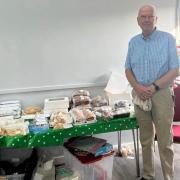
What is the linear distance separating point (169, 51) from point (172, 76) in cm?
20

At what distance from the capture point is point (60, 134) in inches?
93.9

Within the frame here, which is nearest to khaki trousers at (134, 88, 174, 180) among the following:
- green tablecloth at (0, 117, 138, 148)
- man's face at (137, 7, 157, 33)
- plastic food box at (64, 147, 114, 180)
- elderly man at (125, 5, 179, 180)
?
elderly man at (125, 5, 179, 180)

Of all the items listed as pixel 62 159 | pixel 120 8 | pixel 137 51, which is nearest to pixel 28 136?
pixel 62 159

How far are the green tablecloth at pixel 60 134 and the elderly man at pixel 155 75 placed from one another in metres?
0.16

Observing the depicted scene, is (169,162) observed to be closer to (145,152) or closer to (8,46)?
(145,152)

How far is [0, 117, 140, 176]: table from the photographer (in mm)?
2314

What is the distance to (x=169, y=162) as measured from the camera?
2.44m

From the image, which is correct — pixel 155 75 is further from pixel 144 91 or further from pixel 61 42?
pixel 61 42

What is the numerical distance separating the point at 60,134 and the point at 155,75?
0.88 m

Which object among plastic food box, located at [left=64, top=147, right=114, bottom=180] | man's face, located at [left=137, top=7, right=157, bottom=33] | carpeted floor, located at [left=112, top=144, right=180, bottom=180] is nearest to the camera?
man's face, located at [left=137, top=7, right=157, bottom=33]

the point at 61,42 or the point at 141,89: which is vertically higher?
the point at 61,42

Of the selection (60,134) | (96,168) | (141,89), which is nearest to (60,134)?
(60,134)

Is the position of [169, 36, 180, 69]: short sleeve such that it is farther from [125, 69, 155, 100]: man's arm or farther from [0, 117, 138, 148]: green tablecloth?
[0, 117, 138, 148]: green tablecloth

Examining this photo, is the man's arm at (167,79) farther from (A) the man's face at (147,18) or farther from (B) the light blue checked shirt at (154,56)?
(A) the man's face at (147,18)
